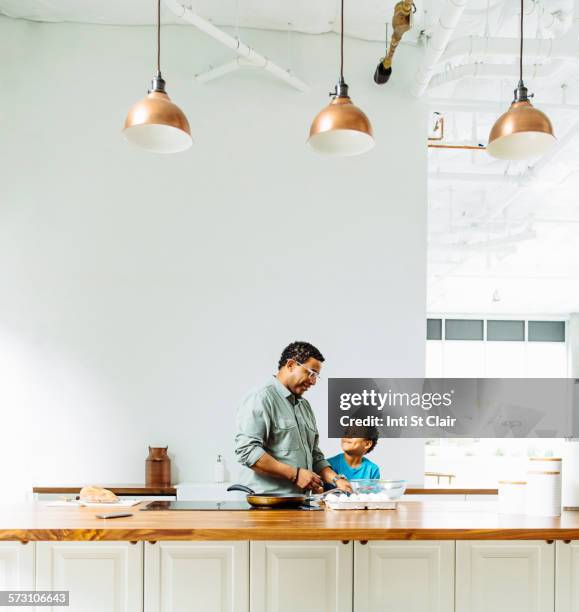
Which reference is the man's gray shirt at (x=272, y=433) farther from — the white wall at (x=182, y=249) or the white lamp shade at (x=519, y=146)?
the white lamp shade at (x=519, y=146)

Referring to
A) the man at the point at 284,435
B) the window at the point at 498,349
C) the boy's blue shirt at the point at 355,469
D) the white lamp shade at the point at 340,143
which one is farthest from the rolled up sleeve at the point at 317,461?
the window at the point at 498,349

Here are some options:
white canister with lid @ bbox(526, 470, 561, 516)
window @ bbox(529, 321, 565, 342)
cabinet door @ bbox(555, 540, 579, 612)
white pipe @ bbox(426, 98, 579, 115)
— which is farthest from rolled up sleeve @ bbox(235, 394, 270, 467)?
window @ bbox(529, 321, 565, 342)

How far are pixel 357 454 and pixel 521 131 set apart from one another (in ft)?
6.00

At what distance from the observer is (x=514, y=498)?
112 inches

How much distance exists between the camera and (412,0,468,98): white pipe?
3.83 m

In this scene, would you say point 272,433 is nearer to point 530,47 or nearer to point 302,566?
point 302,566

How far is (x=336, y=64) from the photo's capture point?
5.11 metres

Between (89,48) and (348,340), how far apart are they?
2.80 m

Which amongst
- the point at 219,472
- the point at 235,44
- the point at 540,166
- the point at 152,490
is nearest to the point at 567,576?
the point at 219,472

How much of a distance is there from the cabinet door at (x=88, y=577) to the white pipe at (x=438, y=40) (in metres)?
3.22

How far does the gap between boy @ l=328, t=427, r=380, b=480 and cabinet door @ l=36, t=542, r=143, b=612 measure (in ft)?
4.97

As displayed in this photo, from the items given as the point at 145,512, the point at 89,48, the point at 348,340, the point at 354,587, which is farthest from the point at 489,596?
the point at 89,48

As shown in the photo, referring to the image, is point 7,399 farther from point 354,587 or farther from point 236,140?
point 354,587

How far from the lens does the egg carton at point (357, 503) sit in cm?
290
